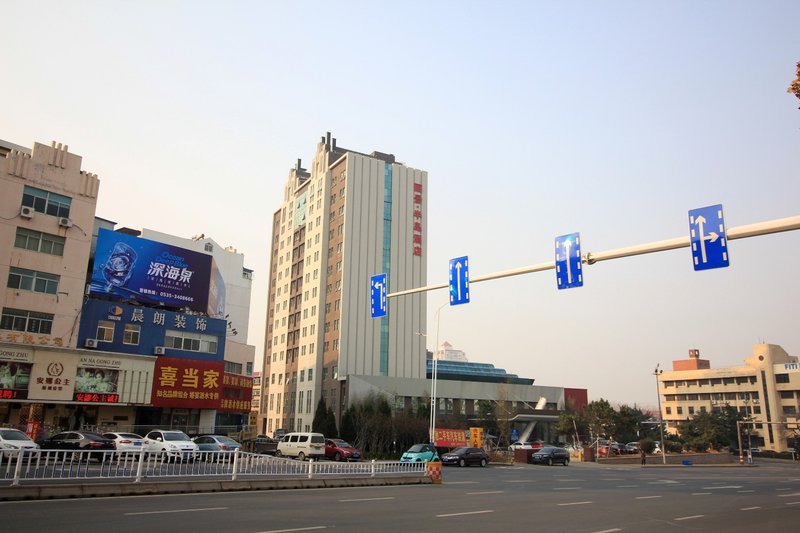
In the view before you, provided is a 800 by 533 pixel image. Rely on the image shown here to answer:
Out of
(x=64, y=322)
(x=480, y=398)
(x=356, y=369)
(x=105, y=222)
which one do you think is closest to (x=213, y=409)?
(x=64, y=322)

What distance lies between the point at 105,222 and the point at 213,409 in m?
18.6

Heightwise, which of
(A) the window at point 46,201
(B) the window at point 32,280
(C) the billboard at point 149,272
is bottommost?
(B) the window at point 32,280

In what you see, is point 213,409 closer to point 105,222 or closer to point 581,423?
point 105,222

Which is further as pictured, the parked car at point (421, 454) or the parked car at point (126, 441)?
the parked car at point (421, 454)

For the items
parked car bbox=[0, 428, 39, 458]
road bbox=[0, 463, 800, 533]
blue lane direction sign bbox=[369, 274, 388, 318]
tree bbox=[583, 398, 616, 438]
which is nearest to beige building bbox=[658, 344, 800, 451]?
tree bbox=[583, 398, 616, 438]

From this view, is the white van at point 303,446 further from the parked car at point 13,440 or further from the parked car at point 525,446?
the parked car at point 525,446

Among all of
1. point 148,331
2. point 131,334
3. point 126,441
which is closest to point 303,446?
point 126,441

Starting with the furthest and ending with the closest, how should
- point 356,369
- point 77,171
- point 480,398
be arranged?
point 480,398, point 356,369, point 77,171

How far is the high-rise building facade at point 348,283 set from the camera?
78.9 m

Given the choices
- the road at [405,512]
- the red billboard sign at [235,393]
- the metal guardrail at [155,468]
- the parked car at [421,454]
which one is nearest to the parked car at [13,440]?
the metal guardrail at [155,468]

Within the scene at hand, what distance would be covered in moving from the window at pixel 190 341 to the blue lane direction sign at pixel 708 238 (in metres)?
42.8

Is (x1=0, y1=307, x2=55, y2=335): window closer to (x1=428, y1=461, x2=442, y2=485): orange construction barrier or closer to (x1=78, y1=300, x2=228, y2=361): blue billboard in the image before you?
(x1=78, y1=300, x2=228, y2=361): blue billboard

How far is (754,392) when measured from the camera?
10631 cm

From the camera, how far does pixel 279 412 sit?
290 ft
